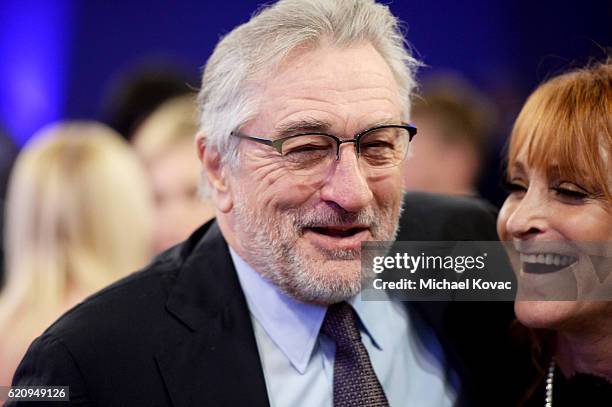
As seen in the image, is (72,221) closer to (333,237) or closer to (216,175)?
(216,175)

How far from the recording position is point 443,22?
4.33 m

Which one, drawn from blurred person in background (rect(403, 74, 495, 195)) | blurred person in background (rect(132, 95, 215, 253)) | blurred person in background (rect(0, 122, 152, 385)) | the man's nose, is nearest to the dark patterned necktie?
the man's nose

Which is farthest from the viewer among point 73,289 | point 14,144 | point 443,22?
point 14,144

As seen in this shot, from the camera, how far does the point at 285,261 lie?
188 centimetres

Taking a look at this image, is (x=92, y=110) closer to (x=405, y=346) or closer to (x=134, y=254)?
(x=134, y=254)

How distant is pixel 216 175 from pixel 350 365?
1.85 feet

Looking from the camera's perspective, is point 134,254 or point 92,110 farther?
point 92,110

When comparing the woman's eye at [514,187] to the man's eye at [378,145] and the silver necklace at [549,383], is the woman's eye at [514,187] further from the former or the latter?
the silver necklace at [549,383]

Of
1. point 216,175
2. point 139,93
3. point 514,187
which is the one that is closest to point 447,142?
point 139,93

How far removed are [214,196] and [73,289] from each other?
1144mm

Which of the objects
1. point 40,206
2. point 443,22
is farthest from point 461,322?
point 443,22

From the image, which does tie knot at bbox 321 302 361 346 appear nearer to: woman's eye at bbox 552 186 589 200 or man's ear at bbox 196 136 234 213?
man's ear at bbox 196 136 234 213

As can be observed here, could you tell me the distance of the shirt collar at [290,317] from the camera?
190 cm

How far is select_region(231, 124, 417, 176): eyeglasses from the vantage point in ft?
6.06
